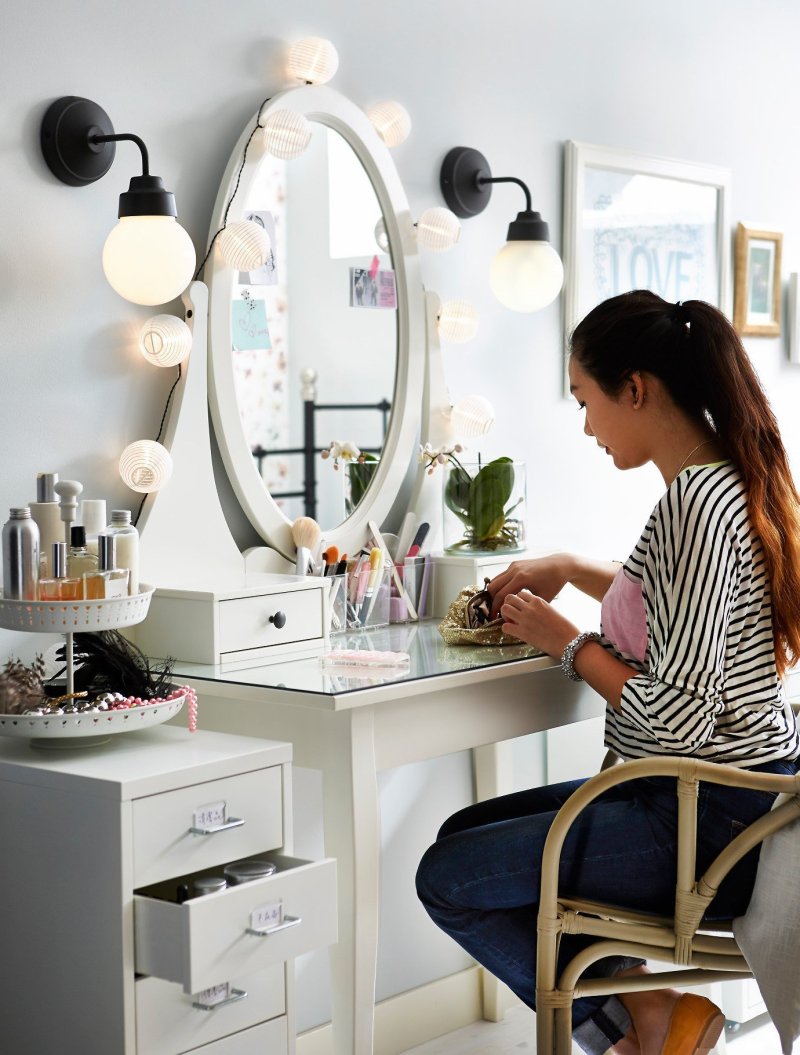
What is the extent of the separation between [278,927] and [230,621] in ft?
1.65

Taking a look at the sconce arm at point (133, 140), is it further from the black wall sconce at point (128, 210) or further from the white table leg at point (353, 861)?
the white table leg at point (353, 861)

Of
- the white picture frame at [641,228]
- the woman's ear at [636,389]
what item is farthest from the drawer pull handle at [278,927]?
the white picture frame at [641,228]

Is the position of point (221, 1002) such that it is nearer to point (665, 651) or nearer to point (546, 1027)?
point (546, 1027)

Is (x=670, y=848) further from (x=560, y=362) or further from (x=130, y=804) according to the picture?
(x=560, y=362)

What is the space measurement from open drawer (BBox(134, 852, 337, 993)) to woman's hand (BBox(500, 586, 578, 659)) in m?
0.49

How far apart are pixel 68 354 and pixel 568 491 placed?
127 centimetres

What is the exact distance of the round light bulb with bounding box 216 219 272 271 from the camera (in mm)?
2088

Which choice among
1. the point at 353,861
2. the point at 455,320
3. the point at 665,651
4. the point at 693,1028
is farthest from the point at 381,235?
the point at 693,1028

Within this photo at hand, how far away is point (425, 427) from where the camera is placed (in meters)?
2.52

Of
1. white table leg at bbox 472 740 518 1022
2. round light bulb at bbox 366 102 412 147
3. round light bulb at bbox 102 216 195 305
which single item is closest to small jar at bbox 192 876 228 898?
round light bulb at bbox 102 216 195 305

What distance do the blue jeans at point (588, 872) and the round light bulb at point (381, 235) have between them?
109 centimetres

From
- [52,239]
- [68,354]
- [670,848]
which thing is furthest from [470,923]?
[52,239]

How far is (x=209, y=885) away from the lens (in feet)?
5.10

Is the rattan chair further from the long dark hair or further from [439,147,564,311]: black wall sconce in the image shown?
[439,147,564,311]: black wall sconce
